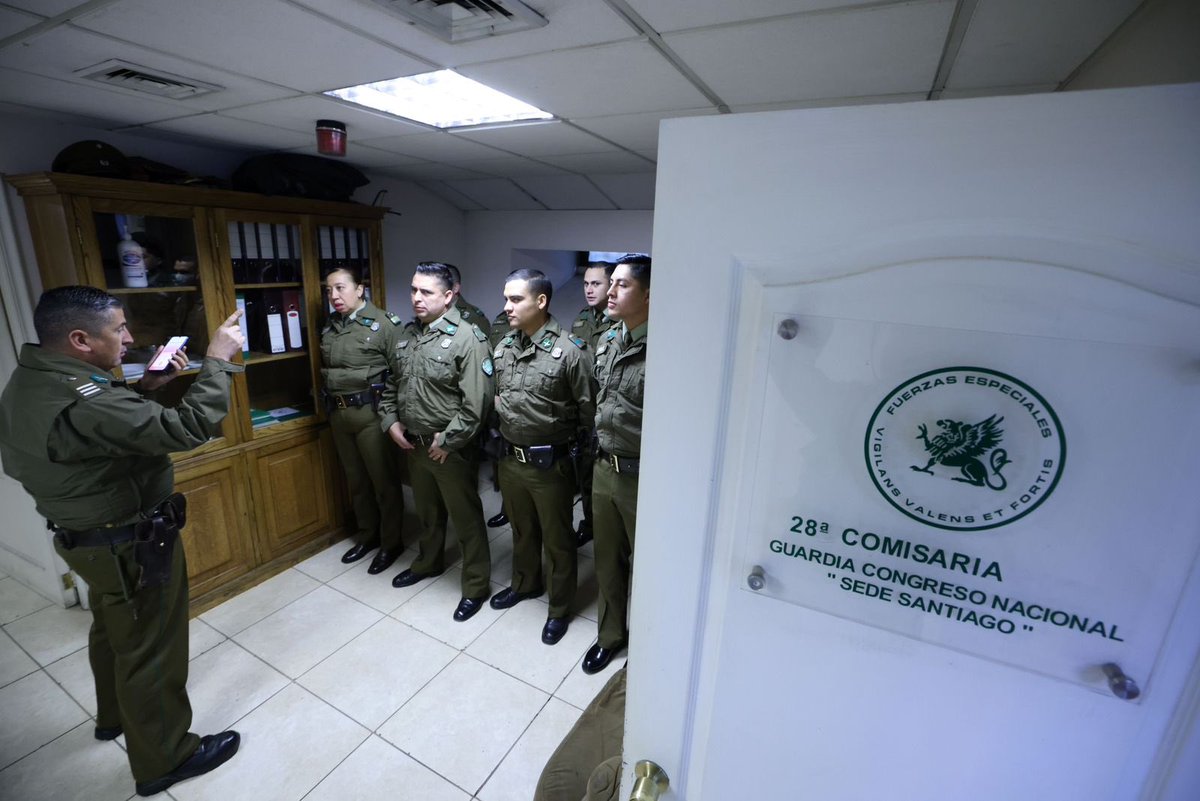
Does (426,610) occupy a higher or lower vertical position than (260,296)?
lower

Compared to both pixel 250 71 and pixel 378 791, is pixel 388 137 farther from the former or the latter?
pixel 378 791

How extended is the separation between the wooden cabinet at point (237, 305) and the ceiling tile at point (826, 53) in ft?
7.33

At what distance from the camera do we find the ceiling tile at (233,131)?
210 cm

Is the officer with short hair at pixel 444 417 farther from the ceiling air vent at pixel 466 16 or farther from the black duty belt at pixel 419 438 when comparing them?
the ceiling air vent at pixel 466 16

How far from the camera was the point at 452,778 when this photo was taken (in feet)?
5.83

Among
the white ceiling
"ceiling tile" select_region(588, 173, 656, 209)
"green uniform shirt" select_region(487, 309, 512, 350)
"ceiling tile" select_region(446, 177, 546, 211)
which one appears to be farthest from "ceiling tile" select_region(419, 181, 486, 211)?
the white ceiling

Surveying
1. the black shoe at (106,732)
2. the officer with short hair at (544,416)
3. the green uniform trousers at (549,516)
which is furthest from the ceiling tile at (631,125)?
the black shoe at (106,732)

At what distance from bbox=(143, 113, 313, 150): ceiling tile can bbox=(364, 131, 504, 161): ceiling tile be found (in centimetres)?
34

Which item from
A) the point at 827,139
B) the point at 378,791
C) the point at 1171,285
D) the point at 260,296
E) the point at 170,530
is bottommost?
the point at 378,791

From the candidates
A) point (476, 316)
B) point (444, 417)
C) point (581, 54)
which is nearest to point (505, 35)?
point (581, 54)

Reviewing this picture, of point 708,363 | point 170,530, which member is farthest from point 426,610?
point 708,363

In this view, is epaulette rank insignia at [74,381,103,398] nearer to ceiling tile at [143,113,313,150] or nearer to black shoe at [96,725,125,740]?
ceiling tile at [143,113,313,150]

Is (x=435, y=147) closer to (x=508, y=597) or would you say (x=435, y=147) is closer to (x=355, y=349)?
(x=355, y=349)

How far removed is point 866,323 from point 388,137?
8.01 ft
